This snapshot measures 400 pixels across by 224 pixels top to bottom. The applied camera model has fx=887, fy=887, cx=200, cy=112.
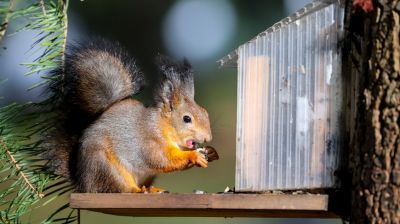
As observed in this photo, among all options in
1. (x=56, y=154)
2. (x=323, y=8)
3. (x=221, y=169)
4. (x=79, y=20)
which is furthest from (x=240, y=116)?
(x=79, y=20)

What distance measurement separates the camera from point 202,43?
13.7ft

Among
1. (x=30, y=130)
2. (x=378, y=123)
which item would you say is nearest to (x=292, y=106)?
(x=378, y=123)

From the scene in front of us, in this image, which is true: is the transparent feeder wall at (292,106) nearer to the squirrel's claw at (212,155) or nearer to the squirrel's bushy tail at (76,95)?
the squirrel's claw at (212,155)

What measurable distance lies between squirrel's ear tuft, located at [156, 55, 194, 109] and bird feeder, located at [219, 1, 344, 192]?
33 cm

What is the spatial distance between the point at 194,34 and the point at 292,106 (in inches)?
90.6

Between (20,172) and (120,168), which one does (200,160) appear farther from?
(20,172)

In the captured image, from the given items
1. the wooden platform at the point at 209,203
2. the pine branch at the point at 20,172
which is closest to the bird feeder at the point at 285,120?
the wooden platform at the point at 209,203

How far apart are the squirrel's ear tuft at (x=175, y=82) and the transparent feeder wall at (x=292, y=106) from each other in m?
0.33

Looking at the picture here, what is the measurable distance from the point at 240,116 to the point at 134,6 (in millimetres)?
2171

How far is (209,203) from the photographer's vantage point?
1904 mm

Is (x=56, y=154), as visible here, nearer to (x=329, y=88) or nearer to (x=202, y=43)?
(x=329, y=88)

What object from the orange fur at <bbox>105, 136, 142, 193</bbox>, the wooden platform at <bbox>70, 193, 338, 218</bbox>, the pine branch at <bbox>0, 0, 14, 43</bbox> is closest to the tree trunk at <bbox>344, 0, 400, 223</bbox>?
the wooden platform at <bbox>70, 193, 338, 218</bbox>

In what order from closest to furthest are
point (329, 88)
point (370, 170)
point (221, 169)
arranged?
point (370, 170), point (329, 88), point (221, 169)

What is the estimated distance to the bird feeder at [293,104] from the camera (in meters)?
1.97
